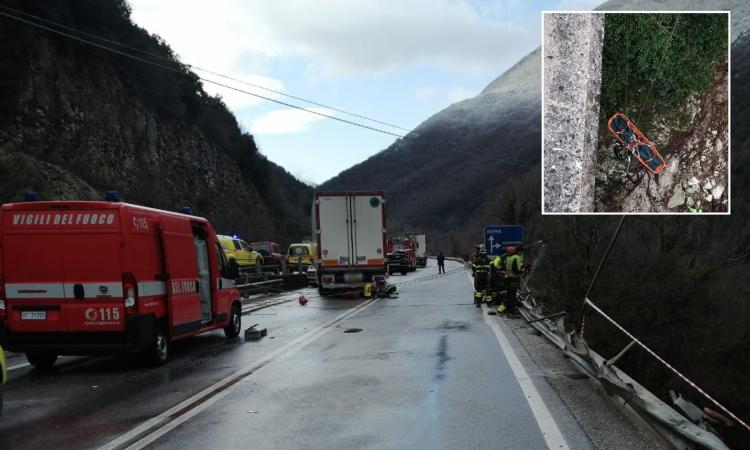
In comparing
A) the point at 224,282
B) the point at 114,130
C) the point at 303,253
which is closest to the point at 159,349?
the point at 224,282

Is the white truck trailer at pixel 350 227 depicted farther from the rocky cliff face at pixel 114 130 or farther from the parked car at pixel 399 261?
the parked car at pixel 399 261

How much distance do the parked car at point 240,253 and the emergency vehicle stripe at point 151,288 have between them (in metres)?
19.9

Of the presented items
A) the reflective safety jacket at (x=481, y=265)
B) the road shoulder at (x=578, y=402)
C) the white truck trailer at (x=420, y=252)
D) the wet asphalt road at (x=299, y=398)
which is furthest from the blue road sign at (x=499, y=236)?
the white truck trailer at (x=420, y=252)

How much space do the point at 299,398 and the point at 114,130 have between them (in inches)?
1607

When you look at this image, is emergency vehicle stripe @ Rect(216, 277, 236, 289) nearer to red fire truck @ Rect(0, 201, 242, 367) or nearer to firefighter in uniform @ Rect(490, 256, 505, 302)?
red fire truck @ Rect(0, 201, 242, 367)

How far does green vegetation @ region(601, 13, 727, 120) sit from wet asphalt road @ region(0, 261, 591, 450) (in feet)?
12.1

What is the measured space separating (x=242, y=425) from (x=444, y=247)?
416 feet

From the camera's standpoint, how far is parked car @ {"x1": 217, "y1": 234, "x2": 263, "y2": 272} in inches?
1193

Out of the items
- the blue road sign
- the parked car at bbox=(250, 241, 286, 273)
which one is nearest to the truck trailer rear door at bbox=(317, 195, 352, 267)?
the blue road sign

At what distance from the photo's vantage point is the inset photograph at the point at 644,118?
8891 mm

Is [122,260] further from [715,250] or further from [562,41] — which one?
[715,250]

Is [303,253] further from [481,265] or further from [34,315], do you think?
[34,315]

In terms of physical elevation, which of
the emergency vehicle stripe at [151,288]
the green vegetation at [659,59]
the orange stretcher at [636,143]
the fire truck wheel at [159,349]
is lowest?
the fire truck wheel at [159,349]

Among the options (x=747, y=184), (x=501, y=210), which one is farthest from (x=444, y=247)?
(x=747, y=184)
